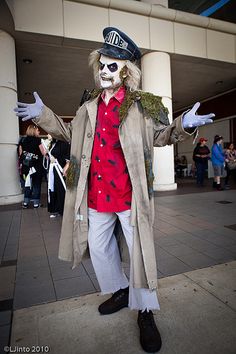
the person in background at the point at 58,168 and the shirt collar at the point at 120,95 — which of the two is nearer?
the shirt collar at the point at 120,95

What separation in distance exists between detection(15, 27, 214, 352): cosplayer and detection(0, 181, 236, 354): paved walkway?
75 cm

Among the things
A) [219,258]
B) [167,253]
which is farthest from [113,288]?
A: [219,258]

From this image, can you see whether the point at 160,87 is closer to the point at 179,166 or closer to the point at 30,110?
the point at 30,110

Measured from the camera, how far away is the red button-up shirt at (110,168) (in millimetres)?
1898

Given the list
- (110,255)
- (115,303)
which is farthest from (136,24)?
(115,303)

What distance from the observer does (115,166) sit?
1.90 meters

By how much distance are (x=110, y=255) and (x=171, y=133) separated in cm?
104

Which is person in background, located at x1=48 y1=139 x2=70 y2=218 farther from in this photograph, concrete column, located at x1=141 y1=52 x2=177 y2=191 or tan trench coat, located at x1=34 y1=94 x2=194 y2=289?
concrete column, located at x1=141 y1=52 x2=177 y2=191

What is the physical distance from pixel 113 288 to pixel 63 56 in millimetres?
8854

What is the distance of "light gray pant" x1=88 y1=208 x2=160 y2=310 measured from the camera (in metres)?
1.87

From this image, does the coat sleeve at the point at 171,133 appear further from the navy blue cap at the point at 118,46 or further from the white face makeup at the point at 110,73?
the navy blue cap at the point at 118,46

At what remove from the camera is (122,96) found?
6.43 ft

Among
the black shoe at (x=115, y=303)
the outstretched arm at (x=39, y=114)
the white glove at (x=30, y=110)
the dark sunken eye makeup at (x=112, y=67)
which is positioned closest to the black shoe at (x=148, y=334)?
the black shoe at (x=115, y=303)

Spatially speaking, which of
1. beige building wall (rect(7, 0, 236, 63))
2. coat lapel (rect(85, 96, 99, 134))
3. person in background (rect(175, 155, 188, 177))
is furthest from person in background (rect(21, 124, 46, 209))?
person in background (rect(175, 155, 188, 177))
